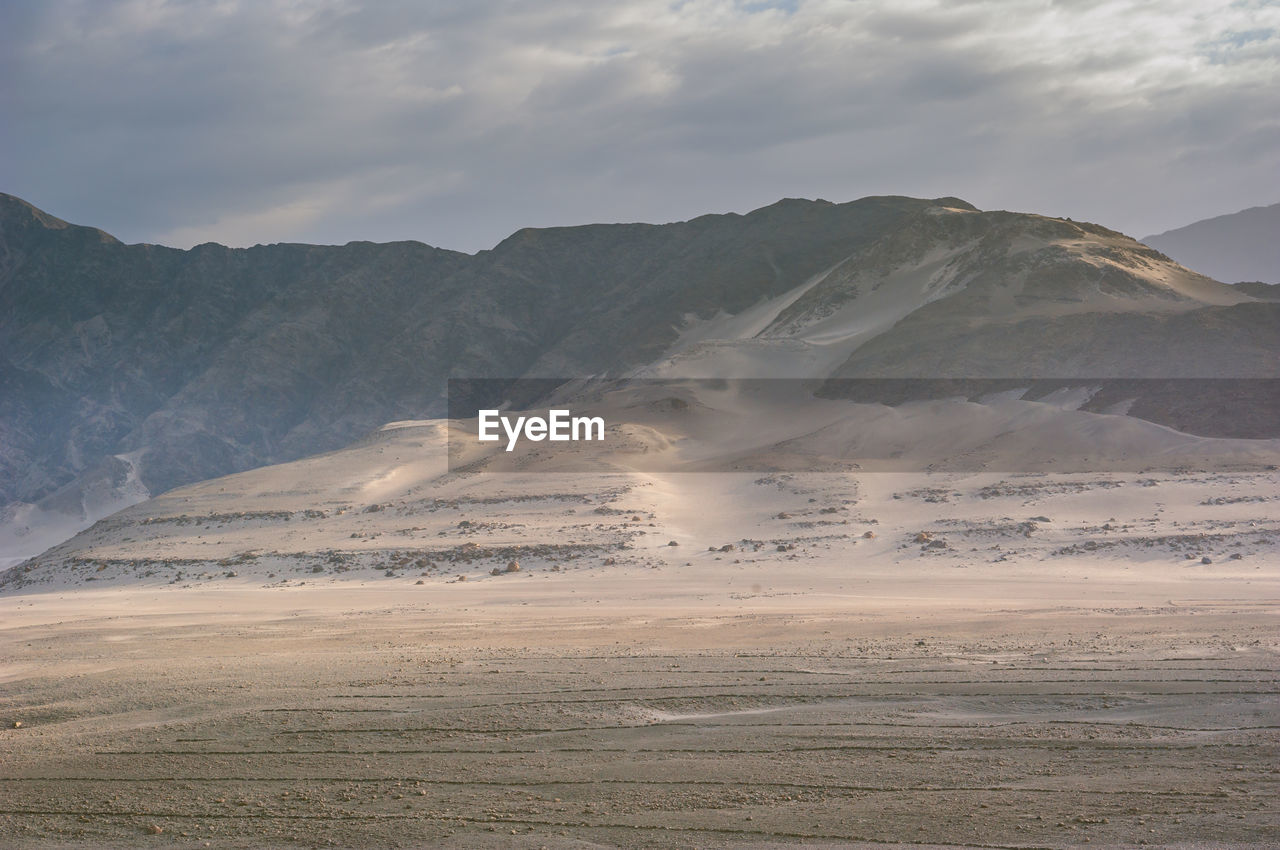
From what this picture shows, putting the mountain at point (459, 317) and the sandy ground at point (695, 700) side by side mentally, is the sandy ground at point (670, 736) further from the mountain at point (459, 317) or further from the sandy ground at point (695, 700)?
the mountain at point (459, 317)

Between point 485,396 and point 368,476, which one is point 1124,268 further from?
point 485,396

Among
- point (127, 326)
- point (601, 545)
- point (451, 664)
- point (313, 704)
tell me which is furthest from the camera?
point (127, 326)

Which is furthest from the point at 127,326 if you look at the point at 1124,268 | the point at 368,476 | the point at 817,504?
the point at 817,504

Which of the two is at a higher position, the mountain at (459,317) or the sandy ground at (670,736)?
the mountain at (459,317)

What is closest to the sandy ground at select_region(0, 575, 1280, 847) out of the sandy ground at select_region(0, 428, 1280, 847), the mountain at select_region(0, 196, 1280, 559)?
the sandy ground at select_region(0, 428, 1280, 847)

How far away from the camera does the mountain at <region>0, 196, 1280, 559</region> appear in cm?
6469

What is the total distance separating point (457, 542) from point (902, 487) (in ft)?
42.5

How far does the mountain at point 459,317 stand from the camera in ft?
212

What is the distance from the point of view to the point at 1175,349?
49.5m
